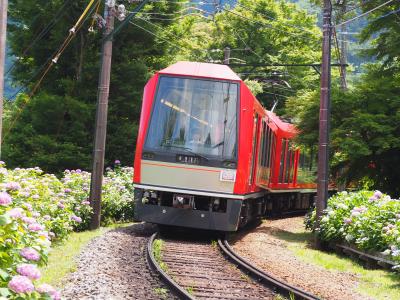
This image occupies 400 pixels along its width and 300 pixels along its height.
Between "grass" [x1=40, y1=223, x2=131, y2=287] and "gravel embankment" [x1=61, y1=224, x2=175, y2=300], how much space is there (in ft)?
0.40

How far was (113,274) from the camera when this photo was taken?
9.48 m

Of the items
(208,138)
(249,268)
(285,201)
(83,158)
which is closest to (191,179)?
(208,138)

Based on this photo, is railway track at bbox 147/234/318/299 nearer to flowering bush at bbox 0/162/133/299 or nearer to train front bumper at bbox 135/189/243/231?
train front bumper at bbox 135/189/243/231

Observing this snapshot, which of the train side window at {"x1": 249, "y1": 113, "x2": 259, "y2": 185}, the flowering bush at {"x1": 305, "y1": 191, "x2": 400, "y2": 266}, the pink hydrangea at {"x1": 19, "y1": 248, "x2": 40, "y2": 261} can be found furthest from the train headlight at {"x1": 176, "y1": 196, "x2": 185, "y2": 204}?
the pink hydrangea at {"x1": 19, "y1": 248, "x2": 40, "y2": 261}

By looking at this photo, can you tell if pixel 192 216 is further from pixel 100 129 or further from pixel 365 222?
pixel 365 222

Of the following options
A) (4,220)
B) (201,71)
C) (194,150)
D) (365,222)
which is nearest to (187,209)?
(194,150)

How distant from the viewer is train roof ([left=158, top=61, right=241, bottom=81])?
14383 millimetres

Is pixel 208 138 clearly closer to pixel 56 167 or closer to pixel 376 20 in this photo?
pixel 376 20

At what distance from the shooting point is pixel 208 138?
14102 millimetres

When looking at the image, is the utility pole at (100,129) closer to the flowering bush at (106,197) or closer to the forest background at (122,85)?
the flowering bush at (106,197)

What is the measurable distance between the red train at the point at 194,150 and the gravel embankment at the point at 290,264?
3.36 feet

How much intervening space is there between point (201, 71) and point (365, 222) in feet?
14.3

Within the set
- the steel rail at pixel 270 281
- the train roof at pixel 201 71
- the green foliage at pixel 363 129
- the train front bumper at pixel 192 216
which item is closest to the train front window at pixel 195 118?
the train roof at pixel 201 71

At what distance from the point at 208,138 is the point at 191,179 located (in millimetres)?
862
